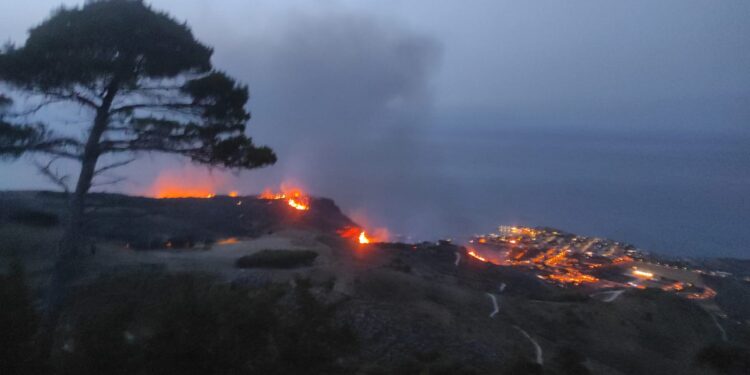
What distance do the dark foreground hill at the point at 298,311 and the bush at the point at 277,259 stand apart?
6 centimetres

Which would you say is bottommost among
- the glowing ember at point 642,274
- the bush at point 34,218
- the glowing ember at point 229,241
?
the glowing ember at point 642,274

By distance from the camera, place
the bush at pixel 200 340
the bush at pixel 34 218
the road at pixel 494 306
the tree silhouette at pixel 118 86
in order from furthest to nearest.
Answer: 1. the bush at pixel 34 218
2. the road at pixel 494 306
3. the tree silhouette at pixel 118 86
4. the bush at pixel 200 340

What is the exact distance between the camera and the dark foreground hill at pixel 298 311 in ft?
20.5

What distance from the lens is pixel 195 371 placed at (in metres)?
6.24

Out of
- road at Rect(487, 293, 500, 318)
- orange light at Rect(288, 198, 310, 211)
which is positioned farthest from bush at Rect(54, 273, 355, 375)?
orange light at Rect(288, 198, 310, 211)

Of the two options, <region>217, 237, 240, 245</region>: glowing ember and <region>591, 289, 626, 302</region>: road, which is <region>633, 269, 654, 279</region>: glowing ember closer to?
<region>591, 289, 626, 302</region>: road

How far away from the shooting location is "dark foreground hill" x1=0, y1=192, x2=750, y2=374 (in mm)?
6234

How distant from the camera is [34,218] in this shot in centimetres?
1988

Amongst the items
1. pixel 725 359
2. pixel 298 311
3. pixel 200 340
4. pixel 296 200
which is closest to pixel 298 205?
pixel 296 200

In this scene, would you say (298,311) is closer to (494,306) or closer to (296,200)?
(494,306)

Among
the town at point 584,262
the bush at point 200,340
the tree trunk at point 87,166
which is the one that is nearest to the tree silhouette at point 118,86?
the tree trunk at point 87,166

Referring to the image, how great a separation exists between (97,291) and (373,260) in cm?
941

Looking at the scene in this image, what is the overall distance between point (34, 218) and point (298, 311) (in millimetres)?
15015

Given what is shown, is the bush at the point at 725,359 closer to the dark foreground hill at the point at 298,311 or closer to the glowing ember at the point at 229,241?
the dark foreground hill at the point at 298,311
